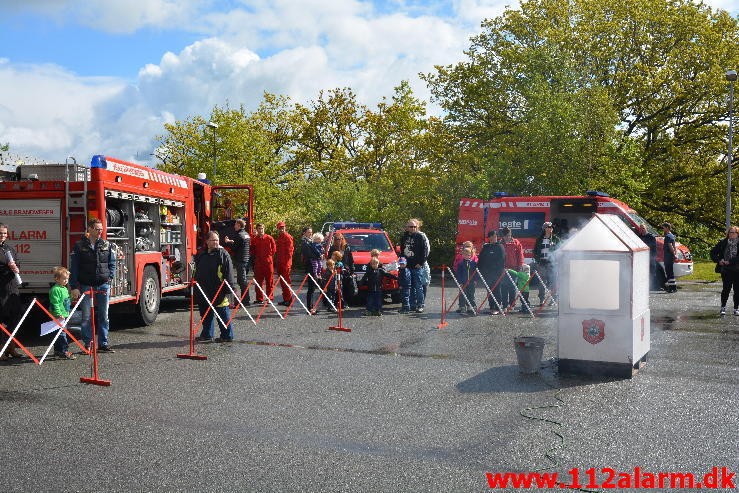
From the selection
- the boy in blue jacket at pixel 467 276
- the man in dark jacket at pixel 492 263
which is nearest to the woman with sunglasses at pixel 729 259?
the man in dark jacket at pixel 492 263

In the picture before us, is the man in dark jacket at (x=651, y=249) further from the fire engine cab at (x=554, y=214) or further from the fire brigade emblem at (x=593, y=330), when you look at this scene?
the fire brigade emblem at (x=593, y=330)

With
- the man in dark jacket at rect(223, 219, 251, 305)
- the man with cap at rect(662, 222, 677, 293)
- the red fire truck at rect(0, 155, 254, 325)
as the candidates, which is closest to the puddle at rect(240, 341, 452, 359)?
the red fire truck at rect(0, 155, 254, 325)

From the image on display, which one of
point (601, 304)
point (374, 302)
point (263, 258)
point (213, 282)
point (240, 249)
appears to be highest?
point (240, 249)

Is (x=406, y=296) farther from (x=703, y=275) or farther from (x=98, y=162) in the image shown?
(x=703, y=275)

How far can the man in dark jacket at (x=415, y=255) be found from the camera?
14.5m

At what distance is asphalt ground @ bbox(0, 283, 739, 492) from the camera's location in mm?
5004

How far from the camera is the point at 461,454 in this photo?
5348 mm

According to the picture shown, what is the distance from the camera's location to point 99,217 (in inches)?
443

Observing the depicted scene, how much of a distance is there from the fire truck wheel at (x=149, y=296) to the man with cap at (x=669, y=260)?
13335 mm

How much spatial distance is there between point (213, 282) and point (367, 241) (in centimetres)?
677

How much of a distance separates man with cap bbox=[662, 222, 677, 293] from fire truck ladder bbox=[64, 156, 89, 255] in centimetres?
1486

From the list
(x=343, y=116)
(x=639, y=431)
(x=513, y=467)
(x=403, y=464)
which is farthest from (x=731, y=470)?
(x=343, y=116)

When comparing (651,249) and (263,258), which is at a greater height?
(651,249)

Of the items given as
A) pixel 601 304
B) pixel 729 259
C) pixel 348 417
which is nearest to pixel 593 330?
pixel 601 304
